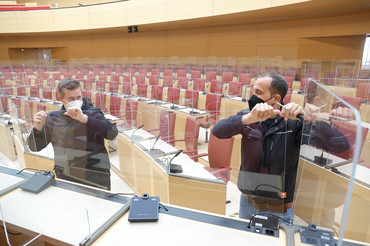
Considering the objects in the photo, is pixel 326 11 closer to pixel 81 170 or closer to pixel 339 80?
pixel 339 80

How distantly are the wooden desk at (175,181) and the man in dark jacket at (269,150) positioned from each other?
44cm

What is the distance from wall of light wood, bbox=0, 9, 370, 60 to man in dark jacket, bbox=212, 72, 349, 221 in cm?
857

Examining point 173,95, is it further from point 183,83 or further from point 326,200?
point 326,200

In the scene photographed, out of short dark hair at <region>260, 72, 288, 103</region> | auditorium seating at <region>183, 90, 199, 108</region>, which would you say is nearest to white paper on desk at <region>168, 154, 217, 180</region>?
short dark hair at <region>260, 72, 288, 103</region>

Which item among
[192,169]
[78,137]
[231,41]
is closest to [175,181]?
[192,169]

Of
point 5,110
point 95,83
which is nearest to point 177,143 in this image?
point 5,110

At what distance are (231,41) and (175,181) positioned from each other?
10102 millimetres

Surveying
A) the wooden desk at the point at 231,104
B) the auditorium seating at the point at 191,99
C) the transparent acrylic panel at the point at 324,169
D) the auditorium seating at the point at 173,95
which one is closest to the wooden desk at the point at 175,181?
the transparent acrylic panel at the point at 324,169

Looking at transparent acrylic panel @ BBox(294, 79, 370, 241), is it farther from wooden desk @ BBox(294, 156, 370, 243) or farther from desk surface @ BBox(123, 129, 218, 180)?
desk surface @ BBox(123, 129, 218, 180)

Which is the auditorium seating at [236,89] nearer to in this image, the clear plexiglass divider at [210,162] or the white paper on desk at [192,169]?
the clear plexiglass divider at [210,162]

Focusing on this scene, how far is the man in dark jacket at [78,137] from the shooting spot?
1.92 meters

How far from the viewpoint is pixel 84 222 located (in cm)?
123

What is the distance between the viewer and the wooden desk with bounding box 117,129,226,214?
2.01 m

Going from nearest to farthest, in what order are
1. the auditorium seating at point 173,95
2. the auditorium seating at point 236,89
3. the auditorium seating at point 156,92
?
the auditorium seating at point 173,95
the auditorium seating at point 236,89
the auditorium seating at point 156,92
